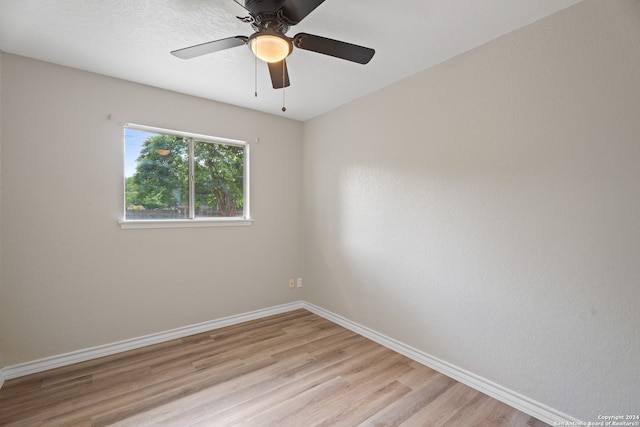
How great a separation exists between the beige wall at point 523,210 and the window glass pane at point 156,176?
1993 mm

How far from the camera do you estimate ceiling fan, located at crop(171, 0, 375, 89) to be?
4.62 ft

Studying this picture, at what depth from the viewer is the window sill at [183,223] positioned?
2.65 meters

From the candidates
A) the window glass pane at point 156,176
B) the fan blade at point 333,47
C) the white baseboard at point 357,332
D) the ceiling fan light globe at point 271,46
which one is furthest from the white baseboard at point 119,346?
the fan blade at point 333,47

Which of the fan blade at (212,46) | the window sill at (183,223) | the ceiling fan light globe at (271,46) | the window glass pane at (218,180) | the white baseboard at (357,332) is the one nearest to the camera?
the ceiling fan light globe at (271,46)

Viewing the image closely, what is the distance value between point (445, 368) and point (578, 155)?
5.84 ft

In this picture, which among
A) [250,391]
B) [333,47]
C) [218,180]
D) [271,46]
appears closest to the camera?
[271,46]

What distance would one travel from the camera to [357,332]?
3.05 m

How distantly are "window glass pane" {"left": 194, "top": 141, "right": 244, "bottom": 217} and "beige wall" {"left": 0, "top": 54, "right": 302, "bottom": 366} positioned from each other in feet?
0.64

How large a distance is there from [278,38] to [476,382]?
263 cm

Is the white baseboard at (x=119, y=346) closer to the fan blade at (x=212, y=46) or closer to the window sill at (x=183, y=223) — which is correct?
the window sill at (x=183, y=223)

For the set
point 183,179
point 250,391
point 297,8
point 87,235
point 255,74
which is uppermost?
point 255,74

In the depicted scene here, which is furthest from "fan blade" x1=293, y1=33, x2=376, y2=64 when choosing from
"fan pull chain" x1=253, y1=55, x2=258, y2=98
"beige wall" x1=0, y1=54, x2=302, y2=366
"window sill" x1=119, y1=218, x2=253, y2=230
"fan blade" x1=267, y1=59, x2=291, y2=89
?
"window sill" x1=119, y1=218, x2=253, y2=230

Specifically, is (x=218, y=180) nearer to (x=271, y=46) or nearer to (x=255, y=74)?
(x=255, y=74)

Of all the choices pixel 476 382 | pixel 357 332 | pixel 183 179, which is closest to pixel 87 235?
pixel 183 179
